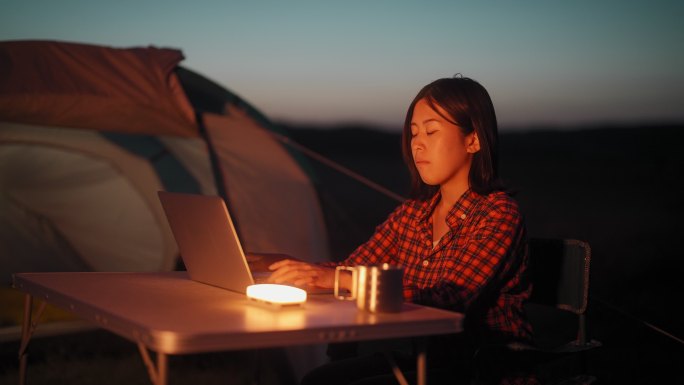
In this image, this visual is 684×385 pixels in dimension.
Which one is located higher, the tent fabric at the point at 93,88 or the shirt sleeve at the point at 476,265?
the tent fabric at the point at 93,88

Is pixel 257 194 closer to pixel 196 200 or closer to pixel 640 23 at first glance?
pixel 196 200

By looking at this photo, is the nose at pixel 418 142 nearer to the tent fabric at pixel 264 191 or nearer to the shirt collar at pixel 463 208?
the shirt collar at pixel 463 208

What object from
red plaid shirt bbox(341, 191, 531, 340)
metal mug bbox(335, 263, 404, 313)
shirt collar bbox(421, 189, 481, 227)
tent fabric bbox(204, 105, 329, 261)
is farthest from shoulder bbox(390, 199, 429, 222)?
tent fabric bbox(204, 105, 329, 261)

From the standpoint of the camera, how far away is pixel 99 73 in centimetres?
403

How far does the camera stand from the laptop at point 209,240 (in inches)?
67.1

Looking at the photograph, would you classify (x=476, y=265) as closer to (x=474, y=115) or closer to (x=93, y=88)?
(x=474, y=115)

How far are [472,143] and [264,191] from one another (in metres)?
2.44

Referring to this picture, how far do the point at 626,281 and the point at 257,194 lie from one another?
14.1 ft

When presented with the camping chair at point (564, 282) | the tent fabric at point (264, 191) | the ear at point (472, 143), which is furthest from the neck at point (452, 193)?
the tent fabric at point (264, 191)

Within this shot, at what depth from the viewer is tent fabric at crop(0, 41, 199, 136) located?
12.5 ft

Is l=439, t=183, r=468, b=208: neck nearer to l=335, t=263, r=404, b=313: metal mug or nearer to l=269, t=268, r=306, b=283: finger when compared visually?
l=269, t=268, r=306, b=283: finger

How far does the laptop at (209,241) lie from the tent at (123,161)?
211cm

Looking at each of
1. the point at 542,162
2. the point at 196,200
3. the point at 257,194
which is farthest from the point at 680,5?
the point at 542,162

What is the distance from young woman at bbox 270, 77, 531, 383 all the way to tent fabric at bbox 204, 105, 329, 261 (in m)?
2.08
